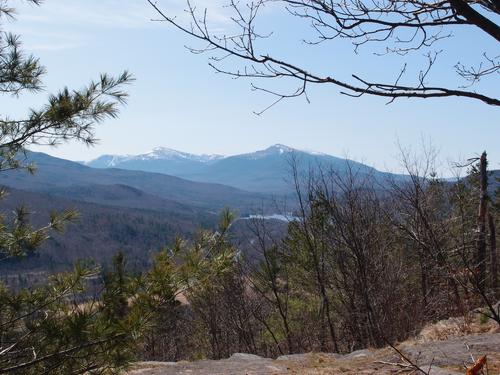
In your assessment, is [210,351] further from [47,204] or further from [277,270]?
[47,204]

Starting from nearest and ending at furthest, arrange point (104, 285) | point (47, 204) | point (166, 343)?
1. point (104, 285)
2. point (166, 343)
3. point (47, 204)

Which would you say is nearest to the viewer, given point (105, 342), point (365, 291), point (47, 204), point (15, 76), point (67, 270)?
point (105, 342)

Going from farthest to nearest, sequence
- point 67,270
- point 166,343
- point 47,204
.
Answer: point 47,204
point 166,343
point 67,270

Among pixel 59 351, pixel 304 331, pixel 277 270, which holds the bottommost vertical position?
pixel 304 331

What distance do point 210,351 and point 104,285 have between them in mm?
15611

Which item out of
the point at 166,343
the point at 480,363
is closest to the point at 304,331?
the point at 166,343

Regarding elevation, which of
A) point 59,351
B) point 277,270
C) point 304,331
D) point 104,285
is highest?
point 104,285

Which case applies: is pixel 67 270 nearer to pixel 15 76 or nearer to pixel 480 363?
pixel 15 76

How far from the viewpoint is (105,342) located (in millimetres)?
3781

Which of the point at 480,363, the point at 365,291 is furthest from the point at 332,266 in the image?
the point at 480,363

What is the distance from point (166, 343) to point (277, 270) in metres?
9.41

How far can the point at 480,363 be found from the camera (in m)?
2.12

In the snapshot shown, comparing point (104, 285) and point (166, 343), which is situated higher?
point (104, 285)

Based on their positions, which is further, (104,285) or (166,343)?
(166,343)
